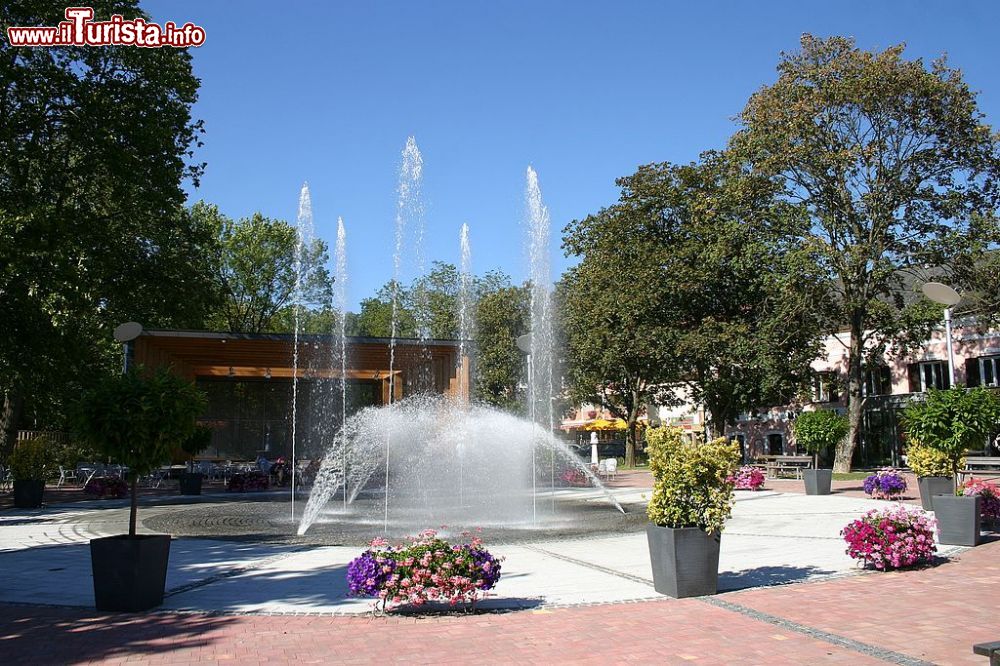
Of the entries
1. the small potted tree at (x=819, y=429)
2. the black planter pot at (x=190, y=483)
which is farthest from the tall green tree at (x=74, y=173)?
the small potted tree at (x=819, y=429)

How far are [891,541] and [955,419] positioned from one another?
14.6ft

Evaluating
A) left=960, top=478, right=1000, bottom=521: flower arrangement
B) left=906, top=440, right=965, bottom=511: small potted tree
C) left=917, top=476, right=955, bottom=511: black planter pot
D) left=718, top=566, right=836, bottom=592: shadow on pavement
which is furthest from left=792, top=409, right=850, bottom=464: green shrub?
left=718, top=566, right=836, bottom=592: shadow on pavement

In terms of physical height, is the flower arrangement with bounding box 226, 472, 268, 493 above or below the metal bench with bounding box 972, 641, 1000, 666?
below

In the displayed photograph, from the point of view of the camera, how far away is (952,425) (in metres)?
13.0

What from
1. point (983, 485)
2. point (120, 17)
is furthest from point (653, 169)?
point (983, 485)

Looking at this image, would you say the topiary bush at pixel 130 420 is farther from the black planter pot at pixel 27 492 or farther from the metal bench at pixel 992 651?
Answer: the black planter pot at pixel 27 492

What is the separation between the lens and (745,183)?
30.4 meters

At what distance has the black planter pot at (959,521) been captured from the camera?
11.4 metres

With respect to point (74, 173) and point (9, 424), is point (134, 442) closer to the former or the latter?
point (74, 173)

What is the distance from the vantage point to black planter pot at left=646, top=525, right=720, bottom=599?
26.6ft

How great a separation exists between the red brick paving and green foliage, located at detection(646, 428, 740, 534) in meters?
0.81

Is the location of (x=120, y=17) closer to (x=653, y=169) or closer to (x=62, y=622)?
(x=62, y=622)

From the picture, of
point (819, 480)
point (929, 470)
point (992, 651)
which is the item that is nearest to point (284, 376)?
point (819, 480)

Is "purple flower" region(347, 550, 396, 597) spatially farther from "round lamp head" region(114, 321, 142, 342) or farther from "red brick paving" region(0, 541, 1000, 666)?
"round lamp head" region(114, 321, 142, 342)
